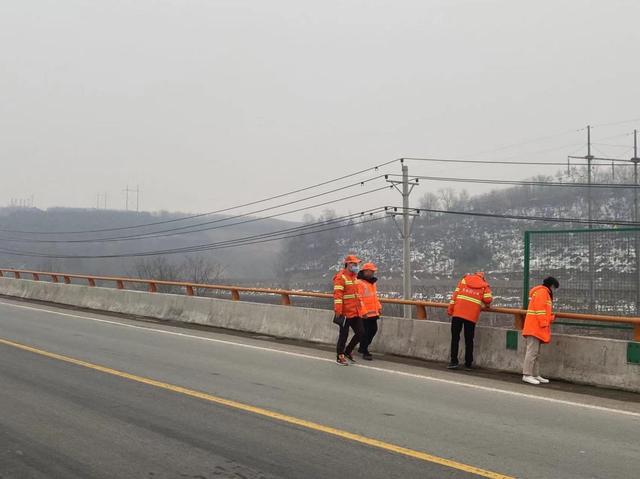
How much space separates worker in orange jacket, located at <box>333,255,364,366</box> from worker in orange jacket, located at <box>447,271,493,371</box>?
Answer: 1513mm

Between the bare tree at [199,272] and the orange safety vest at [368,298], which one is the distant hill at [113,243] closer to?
the bare tree at [199,272]

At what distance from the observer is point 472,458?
530 centimetres

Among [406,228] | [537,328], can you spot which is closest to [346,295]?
[537,328]

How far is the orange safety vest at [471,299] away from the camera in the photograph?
33.2ft

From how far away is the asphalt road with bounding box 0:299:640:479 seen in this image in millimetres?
5000

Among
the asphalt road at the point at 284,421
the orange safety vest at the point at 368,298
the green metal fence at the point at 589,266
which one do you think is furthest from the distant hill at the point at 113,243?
the asphalt road at the point at 284,421

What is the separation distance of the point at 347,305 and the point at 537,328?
9.85 ft

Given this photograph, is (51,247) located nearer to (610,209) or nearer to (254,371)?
(610,209)

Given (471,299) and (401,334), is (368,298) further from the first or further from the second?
(471,299)

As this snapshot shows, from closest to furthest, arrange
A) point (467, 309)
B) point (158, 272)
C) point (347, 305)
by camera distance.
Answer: point (467, 309), point (347, 305), point (158, 272)

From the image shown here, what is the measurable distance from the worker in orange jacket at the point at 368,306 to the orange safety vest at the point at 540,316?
280 cm

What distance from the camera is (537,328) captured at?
9102 millimetres

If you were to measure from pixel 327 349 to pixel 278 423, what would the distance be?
614 centimetres

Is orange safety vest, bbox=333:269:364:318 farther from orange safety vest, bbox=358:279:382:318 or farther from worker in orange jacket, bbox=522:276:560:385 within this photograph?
worker in orange jacket, bbox=522:276:560:385
